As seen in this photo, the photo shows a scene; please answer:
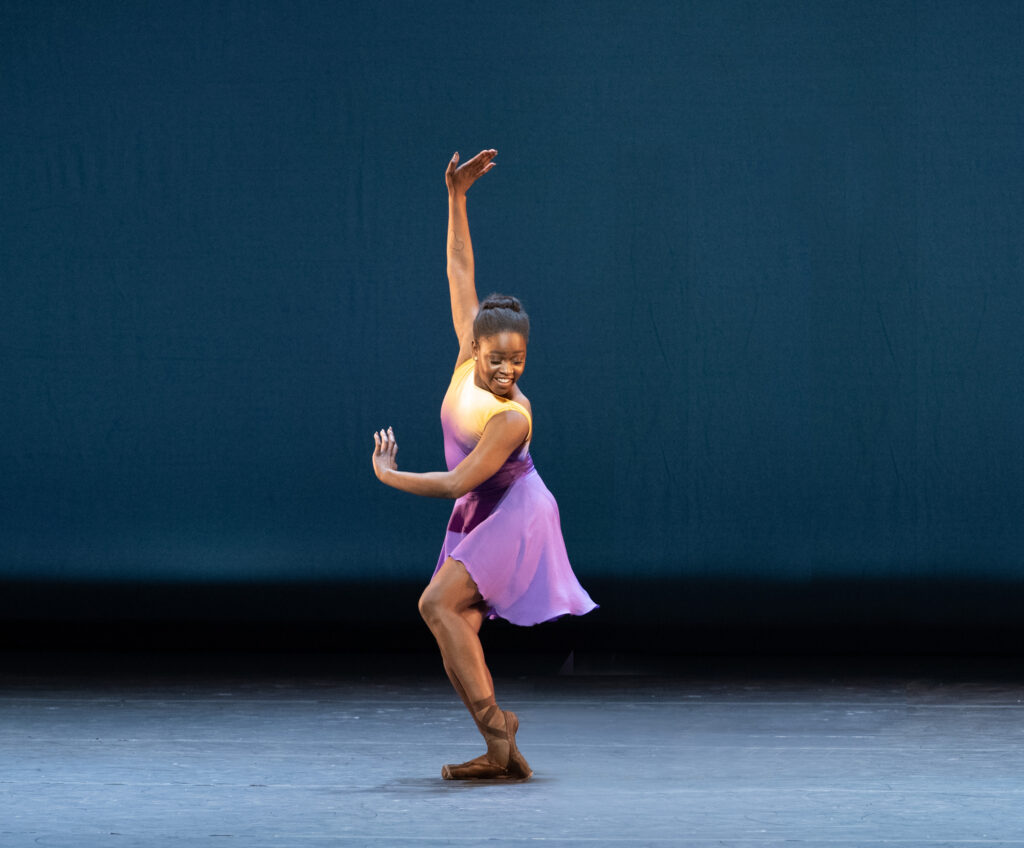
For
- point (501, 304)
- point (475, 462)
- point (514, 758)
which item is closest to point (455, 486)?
point (475, 462)

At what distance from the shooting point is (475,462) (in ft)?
11.0

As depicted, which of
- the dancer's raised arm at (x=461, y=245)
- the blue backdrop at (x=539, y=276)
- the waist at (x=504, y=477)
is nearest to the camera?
the waist at (x=504, y=477)

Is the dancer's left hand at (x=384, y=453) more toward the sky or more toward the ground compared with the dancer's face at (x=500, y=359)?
more toward the ground

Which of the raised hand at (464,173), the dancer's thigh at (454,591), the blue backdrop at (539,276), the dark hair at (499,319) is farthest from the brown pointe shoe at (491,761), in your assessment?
the blue backdrop at (539,276)

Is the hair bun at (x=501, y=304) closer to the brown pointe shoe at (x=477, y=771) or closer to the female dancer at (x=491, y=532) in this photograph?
the female dancer at (x=491, y=532)

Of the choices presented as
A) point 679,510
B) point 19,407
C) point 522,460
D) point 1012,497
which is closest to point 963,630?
point 1012,497

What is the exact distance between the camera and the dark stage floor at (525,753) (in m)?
2.99

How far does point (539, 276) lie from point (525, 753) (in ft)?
7.15

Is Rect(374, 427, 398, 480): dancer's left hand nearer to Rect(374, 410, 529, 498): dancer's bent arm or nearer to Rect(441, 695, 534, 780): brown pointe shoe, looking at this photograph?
Rect(374, 410, 529, 498): dancer's bent arm

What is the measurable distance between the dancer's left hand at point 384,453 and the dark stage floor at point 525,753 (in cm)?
65

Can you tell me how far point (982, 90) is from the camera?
552cm

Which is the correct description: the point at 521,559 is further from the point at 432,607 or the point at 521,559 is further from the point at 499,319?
the point at 499,319

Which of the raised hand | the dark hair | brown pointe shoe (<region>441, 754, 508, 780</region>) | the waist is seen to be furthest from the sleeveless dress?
the raised hand

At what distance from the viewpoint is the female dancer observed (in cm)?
336
